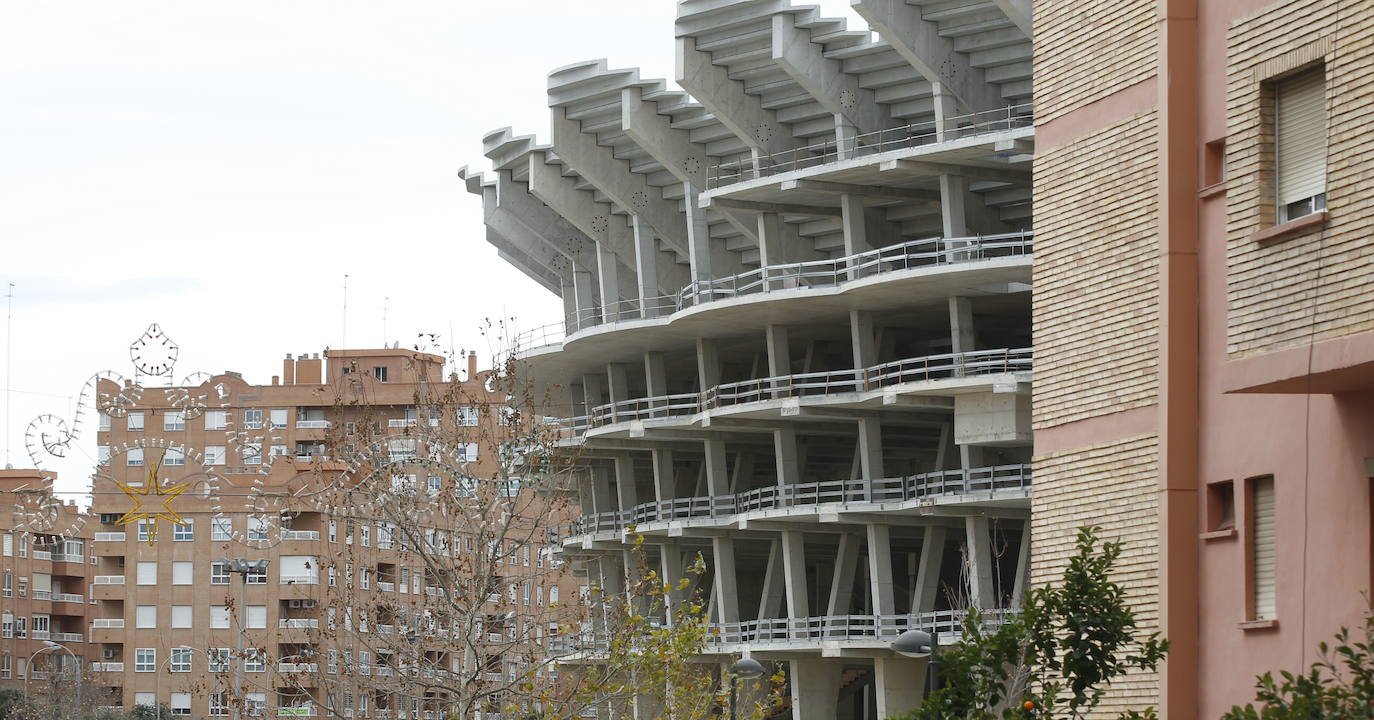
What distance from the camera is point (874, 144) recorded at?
166 ft

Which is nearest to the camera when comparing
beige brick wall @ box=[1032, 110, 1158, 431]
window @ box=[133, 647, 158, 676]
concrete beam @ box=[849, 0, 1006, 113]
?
beige brick wall @ box=[1032, 110, 1158, 431]

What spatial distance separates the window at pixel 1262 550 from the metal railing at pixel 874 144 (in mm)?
28715

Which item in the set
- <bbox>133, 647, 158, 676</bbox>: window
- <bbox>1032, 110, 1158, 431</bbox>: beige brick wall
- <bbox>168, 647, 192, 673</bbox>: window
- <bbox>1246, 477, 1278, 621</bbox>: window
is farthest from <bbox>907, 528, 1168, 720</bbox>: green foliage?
<bbox>133, 647, 158, 676</bbox>: window

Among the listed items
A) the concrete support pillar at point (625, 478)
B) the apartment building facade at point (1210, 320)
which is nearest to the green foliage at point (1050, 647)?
the apartment building facade at point (1210, 320)

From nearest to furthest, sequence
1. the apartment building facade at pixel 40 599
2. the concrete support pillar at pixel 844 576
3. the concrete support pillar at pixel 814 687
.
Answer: the concrete support pillar at pixel 844 576 → the concrete support pillar at pixel 814 687 → the apartment building facade at pixel 40 599

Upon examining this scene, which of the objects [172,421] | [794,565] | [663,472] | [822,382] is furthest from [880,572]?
[172,421]

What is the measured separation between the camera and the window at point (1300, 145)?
1670cm

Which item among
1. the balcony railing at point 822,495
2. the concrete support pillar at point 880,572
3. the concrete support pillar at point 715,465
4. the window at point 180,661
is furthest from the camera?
the window at point 180,661

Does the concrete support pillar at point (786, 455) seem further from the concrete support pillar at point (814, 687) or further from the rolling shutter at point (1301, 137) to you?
the rolling shutter at point (1301, 137)

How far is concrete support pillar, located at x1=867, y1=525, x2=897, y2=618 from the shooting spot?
50.8 metres

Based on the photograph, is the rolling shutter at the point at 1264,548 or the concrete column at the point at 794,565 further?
the concrete column at the point at 794,565

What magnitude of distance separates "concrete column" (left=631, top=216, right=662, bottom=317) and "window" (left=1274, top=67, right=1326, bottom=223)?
40959 mm

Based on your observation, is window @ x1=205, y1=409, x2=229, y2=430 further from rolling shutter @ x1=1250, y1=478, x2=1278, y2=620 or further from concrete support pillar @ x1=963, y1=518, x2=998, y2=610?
rolling shutter @ x1=1250, y1=478, x2=1278, y2=620

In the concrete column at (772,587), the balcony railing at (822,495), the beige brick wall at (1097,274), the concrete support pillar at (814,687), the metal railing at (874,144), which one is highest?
the metal railing at (874,144)
